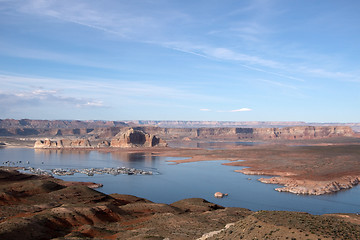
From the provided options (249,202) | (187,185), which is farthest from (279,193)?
(187,185)

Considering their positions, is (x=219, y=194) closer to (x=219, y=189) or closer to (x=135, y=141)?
(x=219, y=189)

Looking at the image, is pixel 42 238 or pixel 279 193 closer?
pixel 42 238

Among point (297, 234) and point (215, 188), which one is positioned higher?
point (297, 234)

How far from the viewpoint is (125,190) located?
213ft

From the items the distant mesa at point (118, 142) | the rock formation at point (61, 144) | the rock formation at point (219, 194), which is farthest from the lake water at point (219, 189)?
the rock formation at point (61, 144)

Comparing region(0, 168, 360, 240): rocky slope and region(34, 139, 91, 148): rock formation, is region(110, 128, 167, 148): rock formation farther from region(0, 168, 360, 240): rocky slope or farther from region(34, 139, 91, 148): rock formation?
region(0, 168, 360, 240): rocky slope

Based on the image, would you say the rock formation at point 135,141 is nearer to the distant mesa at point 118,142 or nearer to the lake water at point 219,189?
the distant mesa at point 118,142

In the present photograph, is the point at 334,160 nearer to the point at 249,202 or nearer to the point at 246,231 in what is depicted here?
the point at 249,202

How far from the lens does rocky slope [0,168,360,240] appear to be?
19.9 metres

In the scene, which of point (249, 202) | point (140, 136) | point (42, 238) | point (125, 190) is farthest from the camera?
point (140, 136)

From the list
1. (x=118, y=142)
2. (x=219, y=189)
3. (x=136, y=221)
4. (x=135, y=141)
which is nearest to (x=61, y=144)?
(x=118, y=142)

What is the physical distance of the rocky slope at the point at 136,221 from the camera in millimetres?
19891

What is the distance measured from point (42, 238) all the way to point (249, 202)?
34.9 m

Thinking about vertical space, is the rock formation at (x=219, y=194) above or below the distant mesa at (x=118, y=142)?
below
